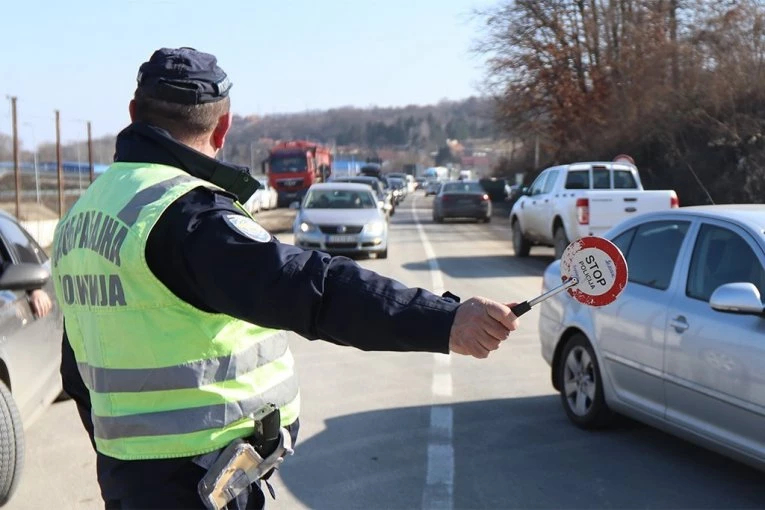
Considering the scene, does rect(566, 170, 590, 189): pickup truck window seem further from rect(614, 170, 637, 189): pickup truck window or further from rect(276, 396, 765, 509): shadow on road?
rect(276, 396, 765, 509): shadow on road

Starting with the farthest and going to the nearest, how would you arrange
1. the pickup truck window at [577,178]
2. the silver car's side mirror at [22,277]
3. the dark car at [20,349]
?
the pickup truck window at [577,178] < the silver car's side mirror at [22,277] < the dark car at [20,349]

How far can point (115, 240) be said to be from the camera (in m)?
2.16

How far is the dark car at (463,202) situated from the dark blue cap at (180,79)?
2947 cm

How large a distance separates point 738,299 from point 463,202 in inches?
1072

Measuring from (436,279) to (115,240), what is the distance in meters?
13.1

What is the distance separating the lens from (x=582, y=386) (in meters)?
6.41

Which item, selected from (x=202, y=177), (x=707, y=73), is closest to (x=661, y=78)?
(x=707, y=73)

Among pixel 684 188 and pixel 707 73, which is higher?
pixel 707 73

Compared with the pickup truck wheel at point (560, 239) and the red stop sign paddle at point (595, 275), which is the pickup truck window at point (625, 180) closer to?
the pickup truck wheel at point (560, 239)

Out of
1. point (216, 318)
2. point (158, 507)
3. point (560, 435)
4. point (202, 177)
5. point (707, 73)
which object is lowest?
→ point (560, 435)

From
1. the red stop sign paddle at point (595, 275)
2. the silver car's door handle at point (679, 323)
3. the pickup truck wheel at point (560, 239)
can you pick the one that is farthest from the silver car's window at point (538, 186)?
the red stop sign paddle at point (595, 275)

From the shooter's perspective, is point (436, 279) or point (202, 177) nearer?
point (202, 177)

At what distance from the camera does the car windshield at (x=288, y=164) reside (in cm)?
5053

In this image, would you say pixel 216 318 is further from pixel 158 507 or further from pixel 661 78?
pixel 661 78
